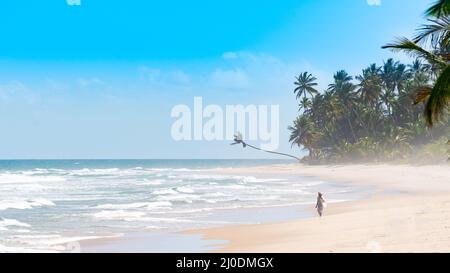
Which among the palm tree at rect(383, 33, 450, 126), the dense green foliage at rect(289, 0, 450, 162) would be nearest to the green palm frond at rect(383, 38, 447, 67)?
the palm tree at rect(383, 33, 450, 126)

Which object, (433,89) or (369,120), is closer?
(433,89)

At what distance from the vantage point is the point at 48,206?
2591cm

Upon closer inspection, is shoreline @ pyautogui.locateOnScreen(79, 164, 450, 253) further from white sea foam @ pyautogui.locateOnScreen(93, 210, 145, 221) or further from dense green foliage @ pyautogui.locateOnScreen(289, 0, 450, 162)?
dense green foliage @ pyautogui.locateOnScreen(289, 0, 450, 162)

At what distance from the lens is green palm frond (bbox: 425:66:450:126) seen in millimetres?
10664

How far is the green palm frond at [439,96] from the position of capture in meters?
10.7

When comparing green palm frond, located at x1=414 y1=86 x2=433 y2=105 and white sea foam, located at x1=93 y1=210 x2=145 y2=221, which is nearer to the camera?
green palm frond, located at x1=414 y1=86 x2=433 y2=105

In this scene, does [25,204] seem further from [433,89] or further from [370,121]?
[370,121]

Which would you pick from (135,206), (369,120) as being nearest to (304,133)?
(369,120)

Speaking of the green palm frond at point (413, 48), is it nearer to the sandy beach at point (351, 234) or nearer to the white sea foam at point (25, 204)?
the sandy beach at point (351, 234)

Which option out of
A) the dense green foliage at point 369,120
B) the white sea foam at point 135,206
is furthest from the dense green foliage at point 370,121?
the white sea foam at point 135,206

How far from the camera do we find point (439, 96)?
10922mm

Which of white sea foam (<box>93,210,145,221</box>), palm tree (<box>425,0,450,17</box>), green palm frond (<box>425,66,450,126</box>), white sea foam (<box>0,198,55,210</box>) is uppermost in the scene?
palm tree (<box>425,0,450,17</box>)
